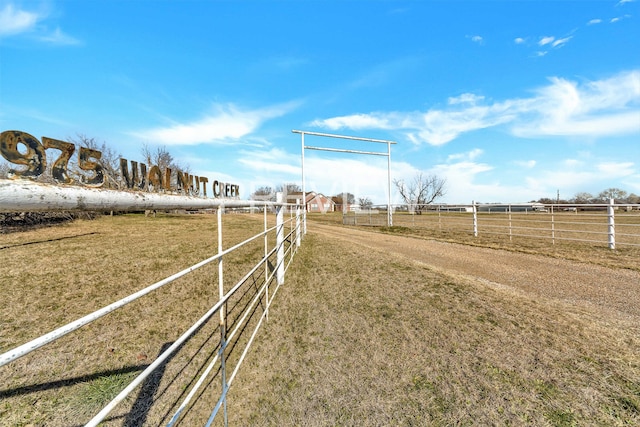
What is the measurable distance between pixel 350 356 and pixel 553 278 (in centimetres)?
467

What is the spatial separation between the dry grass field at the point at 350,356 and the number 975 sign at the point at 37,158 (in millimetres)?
2249

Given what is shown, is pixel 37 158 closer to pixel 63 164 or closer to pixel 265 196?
pixel 63 164

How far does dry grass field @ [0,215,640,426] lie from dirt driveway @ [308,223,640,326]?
39cm

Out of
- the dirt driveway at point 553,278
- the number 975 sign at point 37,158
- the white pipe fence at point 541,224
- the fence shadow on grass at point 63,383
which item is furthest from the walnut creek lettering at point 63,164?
the white pipe fence at point 541,224

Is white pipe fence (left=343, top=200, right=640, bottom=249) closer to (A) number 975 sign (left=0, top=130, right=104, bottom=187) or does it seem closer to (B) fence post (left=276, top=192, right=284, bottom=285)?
(B) fence post (left=276, top=192, right=284, bottom=285)

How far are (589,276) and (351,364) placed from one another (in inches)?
217

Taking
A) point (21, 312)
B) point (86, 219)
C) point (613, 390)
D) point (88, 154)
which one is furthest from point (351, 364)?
point (86, 219)

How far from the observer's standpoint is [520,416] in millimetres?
2107

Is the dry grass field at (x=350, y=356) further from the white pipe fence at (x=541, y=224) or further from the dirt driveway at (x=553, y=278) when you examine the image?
the white pipe fence at (x=541, y=224)

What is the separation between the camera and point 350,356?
2.97m

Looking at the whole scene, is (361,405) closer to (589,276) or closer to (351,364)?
(351,364)

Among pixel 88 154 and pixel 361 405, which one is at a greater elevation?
pixel 88 154

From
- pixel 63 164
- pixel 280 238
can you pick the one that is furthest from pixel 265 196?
pixel 63 164

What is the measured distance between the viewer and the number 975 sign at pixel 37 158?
84 cm
